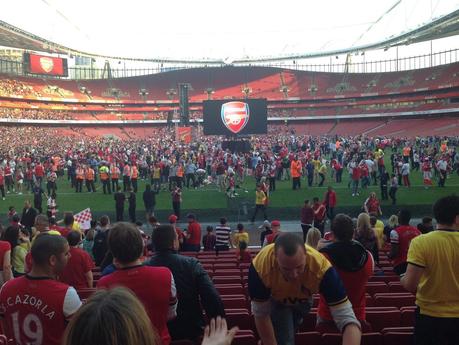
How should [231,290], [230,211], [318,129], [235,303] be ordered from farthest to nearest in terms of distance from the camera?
1. [318,129]
2. [230,211]
3. [231,290]
4. [235,303]

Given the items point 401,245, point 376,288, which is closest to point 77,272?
point 376,288

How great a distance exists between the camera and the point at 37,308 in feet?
9.37

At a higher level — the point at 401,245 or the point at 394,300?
the point at 401,245

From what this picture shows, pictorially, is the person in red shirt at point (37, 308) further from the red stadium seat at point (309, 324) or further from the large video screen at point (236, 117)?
the large video screen at point (236, 117)

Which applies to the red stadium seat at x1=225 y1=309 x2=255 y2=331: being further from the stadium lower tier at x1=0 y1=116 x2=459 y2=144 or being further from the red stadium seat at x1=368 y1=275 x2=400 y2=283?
the stadium lower tier at x1=0 y1=116 x2=459 y2=144

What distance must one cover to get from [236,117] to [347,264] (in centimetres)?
2553

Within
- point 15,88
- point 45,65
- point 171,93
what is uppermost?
point 45,65

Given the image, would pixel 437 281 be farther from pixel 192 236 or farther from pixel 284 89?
pixel 284 89

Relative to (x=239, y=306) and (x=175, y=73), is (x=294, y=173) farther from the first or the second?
(x=175, y=73)

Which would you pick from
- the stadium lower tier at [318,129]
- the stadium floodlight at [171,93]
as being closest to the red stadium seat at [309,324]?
the stadium lower tier at [318,129]

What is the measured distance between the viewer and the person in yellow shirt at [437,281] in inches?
135

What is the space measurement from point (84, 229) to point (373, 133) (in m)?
50.2

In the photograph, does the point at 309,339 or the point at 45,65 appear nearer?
the point at 309,339

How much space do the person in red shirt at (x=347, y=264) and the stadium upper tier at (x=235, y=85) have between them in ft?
209
